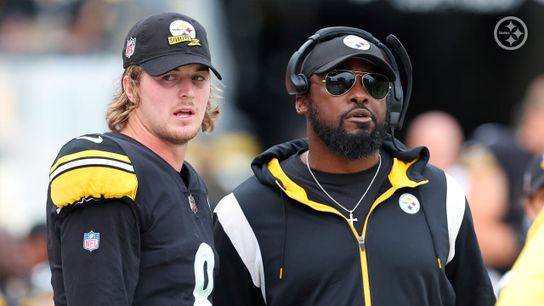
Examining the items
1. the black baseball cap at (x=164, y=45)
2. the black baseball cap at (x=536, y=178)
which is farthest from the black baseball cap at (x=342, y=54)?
the black baseball cap at (x=536, y=178)

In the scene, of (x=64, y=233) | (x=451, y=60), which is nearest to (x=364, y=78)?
(x=64, y=233)

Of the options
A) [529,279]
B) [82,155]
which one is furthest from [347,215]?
[529,279]

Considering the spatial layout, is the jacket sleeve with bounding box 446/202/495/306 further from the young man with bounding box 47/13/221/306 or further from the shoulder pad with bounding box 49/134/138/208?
the shoulder pad with bounding box 49/134/138/208

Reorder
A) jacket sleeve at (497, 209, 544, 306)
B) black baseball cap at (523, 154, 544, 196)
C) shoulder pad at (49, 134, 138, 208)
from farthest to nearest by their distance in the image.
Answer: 1. black baseball cap at (523, 154, 544, 196)
2. shoulder pad at (49, 134, 138, 208)
3. jacket sleeve at (497, 209, 544, 306)

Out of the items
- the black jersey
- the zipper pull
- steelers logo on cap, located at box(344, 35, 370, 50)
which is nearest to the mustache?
steelers logo on cap, located at box(344, 35, 370, 50)

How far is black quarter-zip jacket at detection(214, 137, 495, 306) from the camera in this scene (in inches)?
183

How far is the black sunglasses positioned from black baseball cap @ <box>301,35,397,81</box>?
37 mm

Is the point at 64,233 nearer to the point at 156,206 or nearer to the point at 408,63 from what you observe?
the point at 156,206

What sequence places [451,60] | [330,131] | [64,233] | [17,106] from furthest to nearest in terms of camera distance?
[451,60], [17,106], [330,131], [64,233]

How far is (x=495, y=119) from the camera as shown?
39.9 feet

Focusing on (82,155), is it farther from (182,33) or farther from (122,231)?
(182,33)

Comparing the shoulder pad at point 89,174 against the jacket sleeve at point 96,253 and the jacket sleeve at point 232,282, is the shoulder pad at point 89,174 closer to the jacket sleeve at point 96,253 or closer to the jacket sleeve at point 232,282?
the jacket sleeve at point 96,253

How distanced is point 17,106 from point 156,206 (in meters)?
6.66

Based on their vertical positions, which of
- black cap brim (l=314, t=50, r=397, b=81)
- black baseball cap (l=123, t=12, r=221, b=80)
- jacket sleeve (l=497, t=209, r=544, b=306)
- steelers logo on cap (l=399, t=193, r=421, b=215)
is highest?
black baseball cap (l=123, t=12, r=221, b=80)
